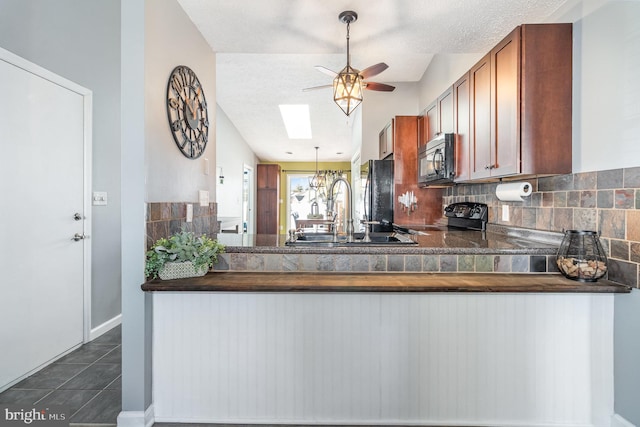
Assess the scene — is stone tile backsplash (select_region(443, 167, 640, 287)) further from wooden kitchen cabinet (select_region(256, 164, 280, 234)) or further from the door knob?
wooden kitchen cabinet (select_region(256, 164, 280, 234))

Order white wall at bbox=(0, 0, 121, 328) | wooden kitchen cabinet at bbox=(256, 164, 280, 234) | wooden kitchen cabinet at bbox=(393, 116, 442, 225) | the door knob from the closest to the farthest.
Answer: white wall at bbox=(0, 0, 121, 328), the door knob, wooden kitchen cabinet at bbox=(393, 116, 442, 225), wooden kitchen cabinet at bbox=(256, 164, 280, 234)

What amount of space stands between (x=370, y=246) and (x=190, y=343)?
105cm

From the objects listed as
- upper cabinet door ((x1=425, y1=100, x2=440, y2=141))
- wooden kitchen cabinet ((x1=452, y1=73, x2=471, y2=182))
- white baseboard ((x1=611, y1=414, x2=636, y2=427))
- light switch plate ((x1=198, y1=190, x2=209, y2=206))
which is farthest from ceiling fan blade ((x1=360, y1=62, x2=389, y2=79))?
white baseboard ((x1=611, y1=414, x2=636, y2=427))

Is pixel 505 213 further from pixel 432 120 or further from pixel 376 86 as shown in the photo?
pixel 376 86

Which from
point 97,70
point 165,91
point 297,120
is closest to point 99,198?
point 97,70

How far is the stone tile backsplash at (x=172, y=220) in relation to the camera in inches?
67.1

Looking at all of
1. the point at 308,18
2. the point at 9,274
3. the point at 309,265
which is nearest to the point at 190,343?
the point at 309,265

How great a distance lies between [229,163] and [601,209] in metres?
5.38

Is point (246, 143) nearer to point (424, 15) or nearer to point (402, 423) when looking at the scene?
point (424, 15)

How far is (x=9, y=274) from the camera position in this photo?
214 centimetres

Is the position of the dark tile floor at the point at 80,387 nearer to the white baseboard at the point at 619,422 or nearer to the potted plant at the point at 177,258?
the potted plant at the point at 177,258

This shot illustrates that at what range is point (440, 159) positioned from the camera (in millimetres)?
2885

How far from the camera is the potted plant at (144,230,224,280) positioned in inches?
65.7

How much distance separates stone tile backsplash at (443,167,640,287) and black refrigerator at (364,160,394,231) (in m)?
1.61
